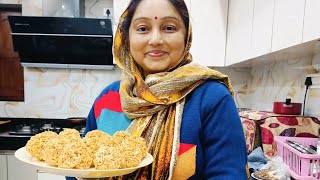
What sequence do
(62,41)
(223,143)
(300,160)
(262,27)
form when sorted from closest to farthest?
(223,143) < (300,160) < (262,27) < (62,41)

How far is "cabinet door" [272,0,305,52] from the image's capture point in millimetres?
759

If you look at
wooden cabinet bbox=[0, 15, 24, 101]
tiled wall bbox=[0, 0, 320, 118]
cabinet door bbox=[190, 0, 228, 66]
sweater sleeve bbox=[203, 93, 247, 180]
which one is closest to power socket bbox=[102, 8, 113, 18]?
tiled wall bbox=[0, 0, 320, 118]

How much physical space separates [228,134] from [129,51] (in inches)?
15.0

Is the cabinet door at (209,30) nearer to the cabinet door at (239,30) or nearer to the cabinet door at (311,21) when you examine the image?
the cabinet door at (239,30)

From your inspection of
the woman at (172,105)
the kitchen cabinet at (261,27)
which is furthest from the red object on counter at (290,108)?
the woman at (172,105)

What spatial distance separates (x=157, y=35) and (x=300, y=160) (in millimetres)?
617

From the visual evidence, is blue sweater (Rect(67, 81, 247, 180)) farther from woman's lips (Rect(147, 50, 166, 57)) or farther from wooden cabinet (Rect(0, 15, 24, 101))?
wooden cabinet (Rect(0, 15, 24, 101))

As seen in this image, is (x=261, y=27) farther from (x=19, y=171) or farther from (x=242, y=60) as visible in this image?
(x=19, y=171)

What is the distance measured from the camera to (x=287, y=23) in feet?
2.74

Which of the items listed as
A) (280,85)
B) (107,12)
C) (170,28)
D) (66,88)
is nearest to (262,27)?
(280,85)

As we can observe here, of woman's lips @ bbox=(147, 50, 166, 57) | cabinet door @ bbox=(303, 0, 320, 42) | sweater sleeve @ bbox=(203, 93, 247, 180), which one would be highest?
cabinet door @ bbox=(303, 0, 320, 42)

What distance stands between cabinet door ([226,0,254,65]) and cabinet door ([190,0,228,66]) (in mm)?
54

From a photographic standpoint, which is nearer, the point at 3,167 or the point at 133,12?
the point at 133,12

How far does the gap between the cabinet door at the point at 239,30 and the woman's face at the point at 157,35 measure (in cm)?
72
